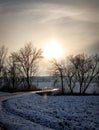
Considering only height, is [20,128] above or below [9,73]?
below

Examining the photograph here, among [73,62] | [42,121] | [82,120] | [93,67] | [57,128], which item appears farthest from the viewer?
[73,62]

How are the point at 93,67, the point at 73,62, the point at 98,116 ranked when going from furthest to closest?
the point at 73,62 < the point at 93,67 < the point at 98,116

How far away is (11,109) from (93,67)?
4775cm

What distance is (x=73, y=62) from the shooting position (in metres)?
74.6

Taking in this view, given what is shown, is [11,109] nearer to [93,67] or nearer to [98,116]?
[98,116]

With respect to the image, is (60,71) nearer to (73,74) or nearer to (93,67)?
(73,74)

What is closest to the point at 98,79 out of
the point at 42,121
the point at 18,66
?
the point at 18,66

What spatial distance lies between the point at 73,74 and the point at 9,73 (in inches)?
762

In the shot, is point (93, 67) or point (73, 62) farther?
point (73, 62)

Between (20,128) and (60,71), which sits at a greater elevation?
(60,71)

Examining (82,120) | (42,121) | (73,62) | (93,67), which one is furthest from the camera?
(73,62)

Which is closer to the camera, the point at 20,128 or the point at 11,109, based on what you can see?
the point at 20,128

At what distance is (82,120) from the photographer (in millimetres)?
21266

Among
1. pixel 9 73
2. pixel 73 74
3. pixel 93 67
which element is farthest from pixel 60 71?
pixel 9 73
